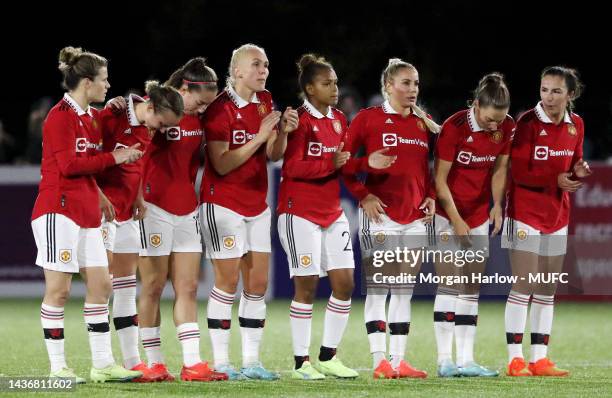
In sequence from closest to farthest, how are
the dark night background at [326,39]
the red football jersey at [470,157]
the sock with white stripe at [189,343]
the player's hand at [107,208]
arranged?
the player's hand at [107,208] < the sock with white stripe at [189,343] < the red football jersey at [470,157] < the dark night background at [326,39]

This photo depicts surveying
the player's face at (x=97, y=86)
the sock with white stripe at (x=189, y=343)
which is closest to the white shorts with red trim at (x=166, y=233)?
the sock with white stripe at (x=189, y=343)

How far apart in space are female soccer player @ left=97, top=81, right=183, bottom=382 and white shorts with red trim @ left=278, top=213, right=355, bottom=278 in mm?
990

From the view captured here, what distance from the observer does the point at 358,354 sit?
10.6 metres

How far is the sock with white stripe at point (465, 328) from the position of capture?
9.14 m

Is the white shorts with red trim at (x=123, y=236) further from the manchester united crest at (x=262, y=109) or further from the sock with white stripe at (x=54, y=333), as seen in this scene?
the manchester united crest at (x=262, y=109)

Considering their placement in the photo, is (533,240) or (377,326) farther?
(533,240)

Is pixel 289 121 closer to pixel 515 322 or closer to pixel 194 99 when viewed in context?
pixel 194 99

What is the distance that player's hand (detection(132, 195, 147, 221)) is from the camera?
28.3 ft

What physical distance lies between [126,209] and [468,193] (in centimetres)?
236

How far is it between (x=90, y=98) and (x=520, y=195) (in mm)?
3112

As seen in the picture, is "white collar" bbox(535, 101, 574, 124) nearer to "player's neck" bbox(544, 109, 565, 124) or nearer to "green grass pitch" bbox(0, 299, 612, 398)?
"player's neck" bbox(544, 109, 565, 124)

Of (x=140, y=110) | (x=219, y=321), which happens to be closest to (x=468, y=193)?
(x=219, y=321)

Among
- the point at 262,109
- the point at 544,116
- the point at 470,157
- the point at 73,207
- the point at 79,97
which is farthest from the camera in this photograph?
the point at 544,116

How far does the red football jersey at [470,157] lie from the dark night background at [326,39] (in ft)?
34.4
